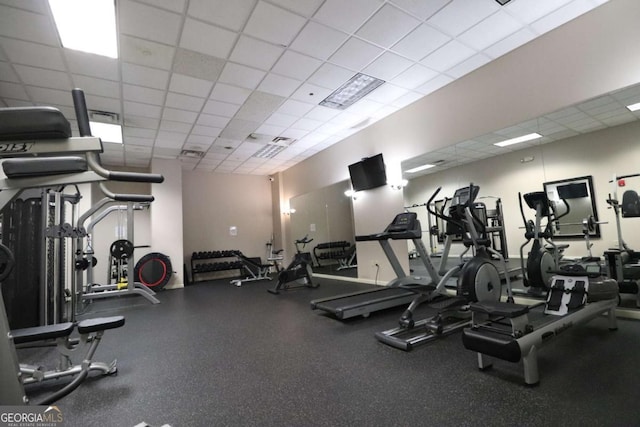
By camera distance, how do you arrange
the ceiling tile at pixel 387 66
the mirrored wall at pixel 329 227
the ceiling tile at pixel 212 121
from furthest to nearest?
the mirrored wall at pixel 329 227
the ceiling tile at pixel 212 121
the ceiling tile at pixel 387 66

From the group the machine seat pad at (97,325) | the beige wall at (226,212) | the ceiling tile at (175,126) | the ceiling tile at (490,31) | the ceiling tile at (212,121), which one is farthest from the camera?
the beige wall at (226,212)

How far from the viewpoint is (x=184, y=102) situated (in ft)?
15.2

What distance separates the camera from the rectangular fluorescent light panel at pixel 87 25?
2.70m

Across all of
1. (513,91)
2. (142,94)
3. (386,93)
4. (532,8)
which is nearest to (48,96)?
(142,94)

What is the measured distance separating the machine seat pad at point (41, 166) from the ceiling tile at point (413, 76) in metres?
4.02

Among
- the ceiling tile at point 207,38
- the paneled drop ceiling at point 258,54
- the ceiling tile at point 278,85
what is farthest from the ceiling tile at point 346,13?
the ceiling tile at point 278,85

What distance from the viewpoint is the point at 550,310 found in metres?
2.65

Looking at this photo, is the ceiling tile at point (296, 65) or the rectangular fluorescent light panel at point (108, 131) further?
the rectangular fluorescent light panel at point (108, 131)

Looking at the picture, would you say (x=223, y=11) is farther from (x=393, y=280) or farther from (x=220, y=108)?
(x=393, y=280)

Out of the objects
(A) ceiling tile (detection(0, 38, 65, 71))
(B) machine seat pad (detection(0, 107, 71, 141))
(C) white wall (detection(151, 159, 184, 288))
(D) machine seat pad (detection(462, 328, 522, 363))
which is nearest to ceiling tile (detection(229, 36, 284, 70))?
(A) ceiling tile (detection(0, 38, 65, 71))

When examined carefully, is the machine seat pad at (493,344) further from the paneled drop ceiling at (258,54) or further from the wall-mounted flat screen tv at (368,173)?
the wall-mounted flat screen tv at (368,173)

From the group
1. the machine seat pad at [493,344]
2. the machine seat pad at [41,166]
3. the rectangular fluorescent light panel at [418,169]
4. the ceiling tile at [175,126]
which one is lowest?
the machine seat pad at [493,344]

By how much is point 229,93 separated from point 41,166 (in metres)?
3.54

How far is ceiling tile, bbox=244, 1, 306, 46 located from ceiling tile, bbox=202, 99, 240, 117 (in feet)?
5.79
